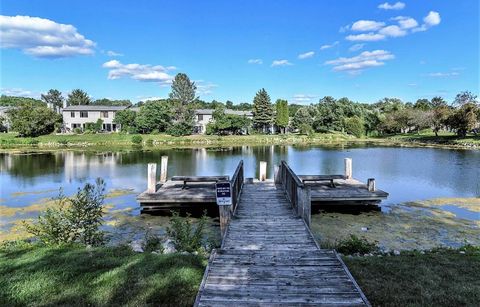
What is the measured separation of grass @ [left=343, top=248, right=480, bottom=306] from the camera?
4750mm

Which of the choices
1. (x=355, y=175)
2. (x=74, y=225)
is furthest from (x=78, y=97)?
(x=74, y=225)

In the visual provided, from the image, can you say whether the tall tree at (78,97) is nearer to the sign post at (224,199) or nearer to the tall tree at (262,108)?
the tall tree at (262,108)

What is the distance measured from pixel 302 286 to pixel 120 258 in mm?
3456

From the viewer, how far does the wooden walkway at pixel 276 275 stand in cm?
451

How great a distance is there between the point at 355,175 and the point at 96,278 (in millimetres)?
21202

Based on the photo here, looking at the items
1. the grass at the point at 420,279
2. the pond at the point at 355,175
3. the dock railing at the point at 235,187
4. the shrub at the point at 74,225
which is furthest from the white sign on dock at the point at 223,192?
the pond at the point at 355,175

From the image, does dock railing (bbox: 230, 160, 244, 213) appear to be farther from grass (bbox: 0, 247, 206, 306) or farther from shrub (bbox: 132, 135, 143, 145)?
shrub (bbox: 132, 135, 143, 145)

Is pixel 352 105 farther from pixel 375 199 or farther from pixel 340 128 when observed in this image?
pixel 375 199

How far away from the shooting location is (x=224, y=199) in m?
8.52

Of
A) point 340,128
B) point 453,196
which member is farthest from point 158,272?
point 340,128

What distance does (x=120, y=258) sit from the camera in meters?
6.42

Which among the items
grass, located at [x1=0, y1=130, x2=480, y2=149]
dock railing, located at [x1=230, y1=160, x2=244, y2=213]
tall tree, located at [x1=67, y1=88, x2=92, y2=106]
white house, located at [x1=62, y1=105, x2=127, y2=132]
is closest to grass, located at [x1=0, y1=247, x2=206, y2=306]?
dock railing, located at [x1=230, y1=160, x2=244, y2=213]

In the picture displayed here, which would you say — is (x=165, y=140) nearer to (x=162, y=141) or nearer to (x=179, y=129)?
(x=162, y=141)

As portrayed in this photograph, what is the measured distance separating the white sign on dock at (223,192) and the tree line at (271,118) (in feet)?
172
